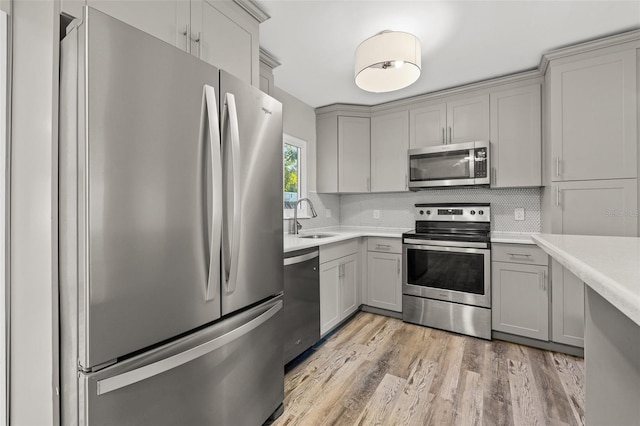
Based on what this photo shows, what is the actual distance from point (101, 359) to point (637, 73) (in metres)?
3.54

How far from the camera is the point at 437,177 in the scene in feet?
10.0

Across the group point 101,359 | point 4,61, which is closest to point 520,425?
point 101,359

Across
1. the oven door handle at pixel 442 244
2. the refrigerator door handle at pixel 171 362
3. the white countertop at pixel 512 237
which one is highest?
the white countertop at pixel 512 237

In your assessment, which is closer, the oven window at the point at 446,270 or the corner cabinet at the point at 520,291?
the corner cabinet at the point at 520,291

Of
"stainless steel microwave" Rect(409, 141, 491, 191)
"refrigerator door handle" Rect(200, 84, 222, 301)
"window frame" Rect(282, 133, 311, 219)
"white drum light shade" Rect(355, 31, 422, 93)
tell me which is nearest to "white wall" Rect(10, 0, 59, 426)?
"refrigerator door handle" Rect(200, 84, 222, 301)

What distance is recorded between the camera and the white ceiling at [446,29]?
1.82 meters

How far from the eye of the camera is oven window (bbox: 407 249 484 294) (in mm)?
2689

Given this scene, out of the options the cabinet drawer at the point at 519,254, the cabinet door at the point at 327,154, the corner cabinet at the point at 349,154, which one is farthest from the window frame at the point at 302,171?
the cabinet drawer at the point at 519,254

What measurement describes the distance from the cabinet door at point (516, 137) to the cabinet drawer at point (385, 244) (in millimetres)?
1110

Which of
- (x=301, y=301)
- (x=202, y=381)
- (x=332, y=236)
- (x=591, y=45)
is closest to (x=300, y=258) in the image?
(x=301, y=301)

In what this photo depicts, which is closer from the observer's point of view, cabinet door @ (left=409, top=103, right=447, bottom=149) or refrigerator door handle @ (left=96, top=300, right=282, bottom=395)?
refrigerator door handle @ (left=96, top=300, right=282, bottom=395)

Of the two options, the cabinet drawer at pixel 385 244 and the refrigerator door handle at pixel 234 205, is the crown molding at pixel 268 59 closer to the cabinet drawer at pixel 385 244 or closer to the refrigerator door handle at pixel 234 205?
the refrigerator door handle at pixel 234 205

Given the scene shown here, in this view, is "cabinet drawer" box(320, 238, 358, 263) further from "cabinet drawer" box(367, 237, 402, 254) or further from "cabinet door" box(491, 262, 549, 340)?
"cabinet door" box(491, 262, 549, 340)

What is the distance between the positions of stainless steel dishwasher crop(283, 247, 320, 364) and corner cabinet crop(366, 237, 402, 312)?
41.1 inches
